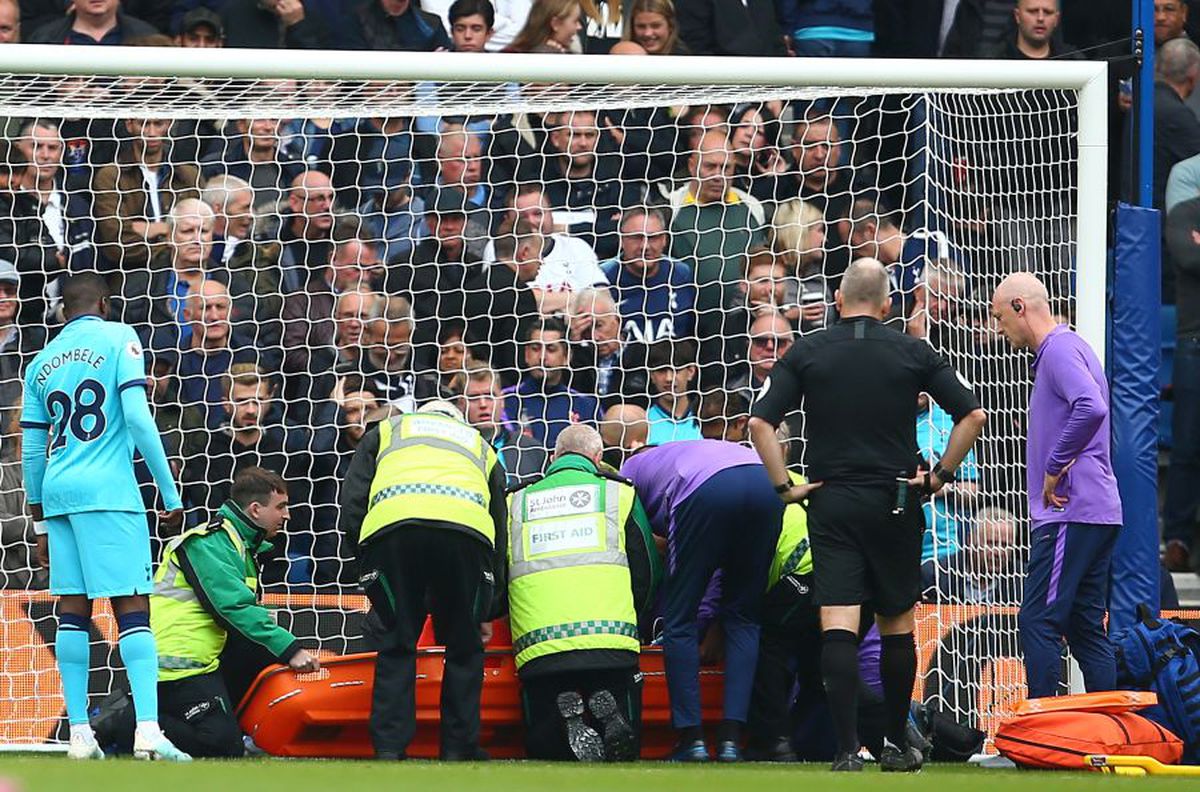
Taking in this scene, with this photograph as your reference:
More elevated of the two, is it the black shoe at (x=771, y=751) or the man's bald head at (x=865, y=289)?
the man's bald head at (x=865, y=289)

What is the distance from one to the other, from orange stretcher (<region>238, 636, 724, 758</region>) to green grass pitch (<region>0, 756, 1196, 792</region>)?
689mm

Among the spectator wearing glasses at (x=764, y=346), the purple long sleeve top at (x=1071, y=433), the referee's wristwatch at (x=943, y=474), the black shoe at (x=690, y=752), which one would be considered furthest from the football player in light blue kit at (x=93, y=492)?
the spectator wearing glasses at (x=764, y=346)

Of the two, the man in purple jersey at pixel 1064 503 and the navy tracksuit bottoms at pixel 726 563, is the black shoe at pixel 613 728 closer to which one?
the navy tracksuit bottoms at pixel 726 563

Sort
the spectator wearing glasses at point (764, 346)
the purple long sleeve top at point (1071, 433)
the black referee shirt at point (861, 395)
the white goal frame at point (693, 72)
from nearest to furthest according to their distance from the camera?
the black referee shirt at point (861, 395)
the purple long sleeve top at point (1071, 433)
the white goal frame at point (693, 72)
the spectator wearing glasses at point (764, 346)

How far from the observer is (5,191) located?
1087cm

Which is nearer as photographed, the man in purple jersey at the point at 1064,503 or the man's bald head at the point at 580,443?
the man in purple jersey at the point at 1064,503

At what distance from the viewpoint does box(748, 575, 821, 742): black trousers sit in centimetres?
906

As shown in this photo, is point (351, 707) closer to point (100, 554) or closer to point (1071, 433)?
point (100, 554)

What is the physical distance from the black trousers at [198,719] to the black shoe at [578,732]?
1460 mm

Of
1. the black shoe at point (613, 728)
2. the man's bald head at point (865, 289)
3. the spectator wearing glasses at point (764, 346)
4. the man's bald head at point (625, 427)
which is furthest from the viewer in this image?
the spectator wearing glasses at point (764, 346)

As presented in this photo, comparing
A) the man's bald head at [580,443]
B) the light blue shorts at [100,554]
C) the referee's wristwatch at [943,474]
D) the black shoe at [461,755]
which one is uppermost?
the man's bald head at [580,443]

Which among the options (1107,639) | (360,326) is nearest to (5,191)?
(360,326)

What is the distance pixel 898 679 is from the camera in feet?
25.9

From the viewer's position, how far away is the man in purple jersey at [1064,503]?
8.64 meters
